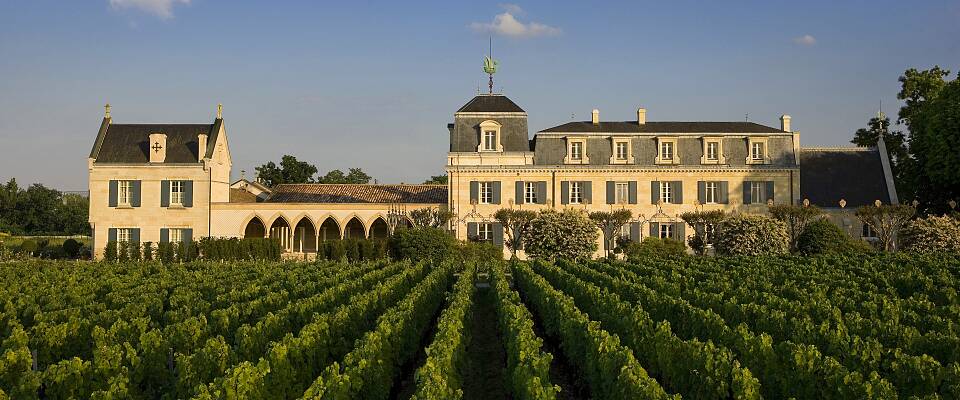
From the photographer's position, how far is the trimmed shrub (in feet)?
132

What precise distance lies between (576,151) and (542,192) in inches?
115

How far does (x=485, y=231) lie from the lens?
45406 millimetres

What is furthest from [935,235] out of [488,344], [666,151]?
[488,344]

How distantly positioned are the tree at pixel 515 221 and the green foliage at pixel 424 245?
10.9 ft

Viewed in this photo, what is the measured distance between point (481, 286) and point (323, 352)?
18.0 m

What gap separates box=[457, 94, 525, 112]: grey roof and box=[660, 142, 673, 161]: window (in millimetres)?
7792

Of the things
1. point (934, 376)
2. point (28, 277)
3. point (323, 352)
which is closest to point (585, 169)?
point (28, 277)

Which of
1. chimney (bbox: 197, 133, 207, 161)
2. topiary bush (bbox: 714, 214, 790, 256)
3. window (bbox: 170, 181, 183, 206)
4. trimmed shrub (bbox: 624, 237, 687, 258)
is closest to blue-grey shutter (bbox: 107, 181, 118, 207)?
window (bbox: 170, 181, 183, 206)

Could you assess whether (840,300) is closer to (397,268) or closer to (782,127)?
(397,268)

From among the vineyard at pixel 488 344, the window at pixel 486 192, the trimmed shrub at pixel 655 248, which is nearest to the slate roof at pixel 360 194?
the window at pixel 486 192

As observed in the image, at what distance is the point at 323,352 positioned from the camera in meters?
14.0

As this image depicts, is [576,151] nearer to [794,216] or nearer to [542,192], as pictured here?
[542,192]

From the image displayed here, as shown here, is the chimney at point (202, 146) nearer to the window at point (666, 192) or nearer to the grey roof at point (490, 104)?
the grey roof at point (490, 104)

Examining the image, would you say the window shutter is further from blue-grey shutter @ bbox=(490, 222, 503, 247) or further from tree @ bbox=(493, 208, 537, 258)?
tree @ bbox=(493, 208, 537, 258)
